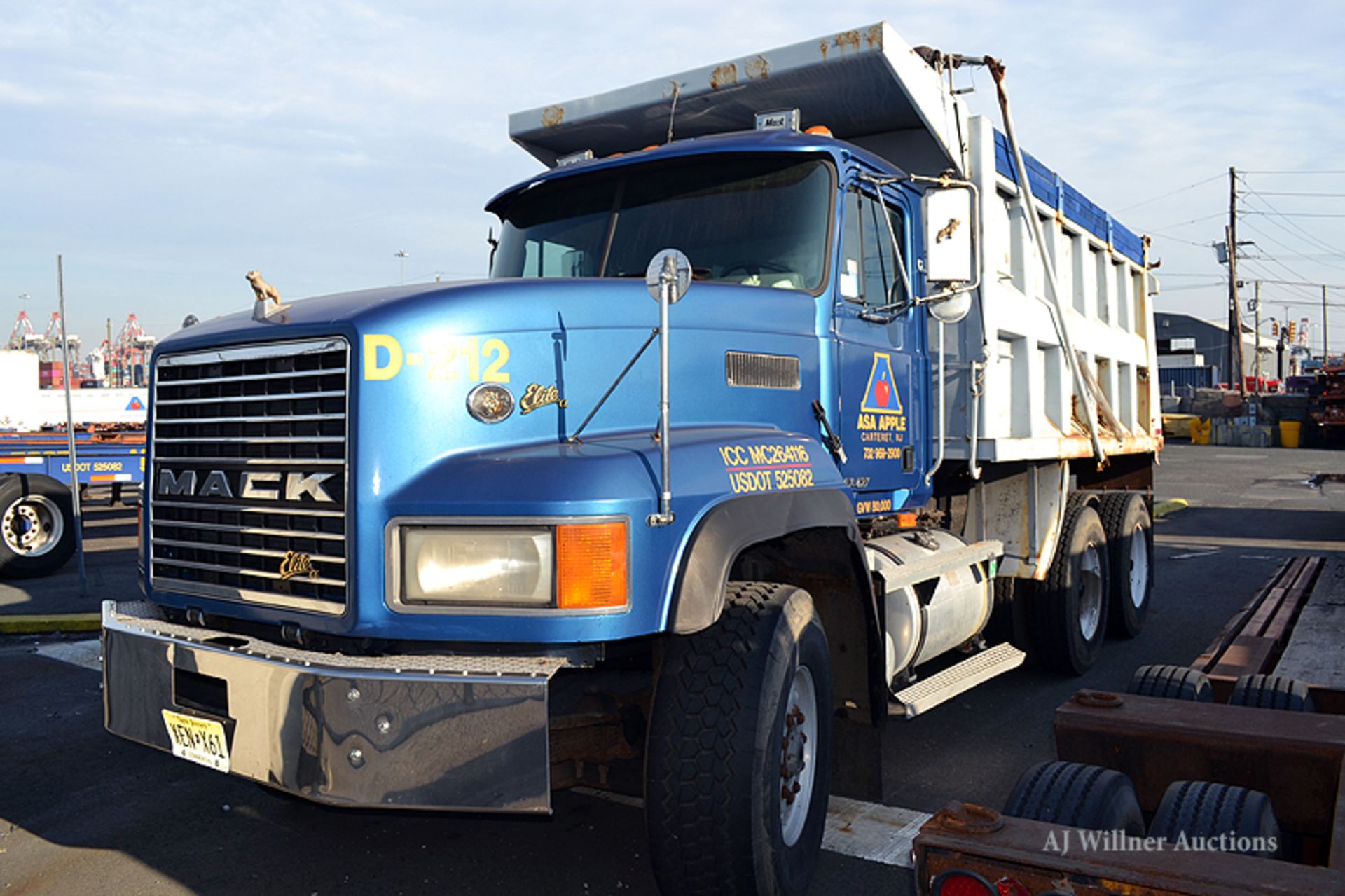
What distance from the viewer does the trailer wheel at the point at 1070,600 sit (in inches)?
268

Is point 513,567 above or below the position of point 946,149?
below

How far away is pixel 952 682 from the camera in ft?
17.0

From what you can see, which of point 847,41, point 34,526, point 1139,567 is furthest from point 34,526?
point 1139,567

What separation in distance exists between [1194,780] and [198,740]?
3134 mm

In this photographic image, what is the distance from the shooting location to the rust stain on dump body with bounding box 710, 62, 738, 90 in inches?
222

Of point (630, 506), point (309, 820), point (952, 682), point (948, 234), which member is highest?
point (948, 234)

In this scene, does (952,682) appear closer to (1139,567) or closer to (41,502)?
(1139,567)

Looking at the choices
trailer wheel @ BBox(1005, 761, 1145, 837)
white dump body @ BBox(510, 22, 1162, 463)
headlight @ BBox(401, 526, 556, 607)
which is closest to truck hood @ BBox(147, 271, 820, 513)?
headlight @ BBox(401, 526, 556, 607)

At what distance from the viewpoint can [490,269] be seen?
561cm

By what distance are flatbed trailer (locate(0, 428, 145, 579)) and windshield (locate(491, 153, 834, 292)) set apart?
813cm

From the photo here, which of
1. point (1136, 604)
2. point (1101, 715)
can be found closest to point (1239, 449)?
point (1136, 604)

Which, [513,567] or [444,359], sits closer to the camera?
[513,567]

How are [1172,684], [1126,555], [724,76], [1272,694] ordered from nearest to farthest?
[1272,694] < [1172,684] < [724,76] < [1126,555]

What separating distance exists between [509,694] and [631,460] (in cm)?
78
